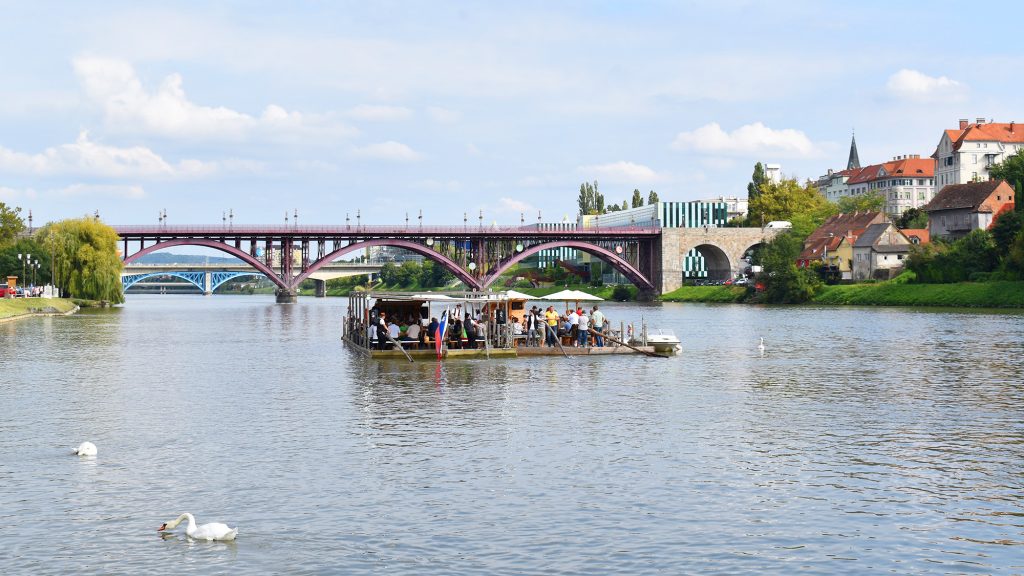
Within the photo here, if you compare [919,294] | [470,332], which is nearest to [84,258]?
[470,332]

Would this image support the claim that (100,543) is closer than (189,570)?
No

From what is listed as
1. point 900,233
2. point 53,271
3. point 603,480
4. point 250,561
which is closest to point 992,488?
point 603,480

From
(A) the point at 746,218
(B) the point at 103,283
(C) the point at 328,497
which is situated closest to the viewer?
(C) the point at 328,497

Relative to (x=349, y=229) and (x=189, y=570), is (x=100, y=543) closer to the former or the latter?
(x=189, y=570)

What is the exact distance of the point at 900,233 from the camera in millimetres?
136375

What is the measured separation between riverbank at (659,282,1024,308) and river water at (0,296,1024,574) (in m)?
61.4

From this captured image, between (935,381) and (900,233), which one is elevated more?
(900,233)

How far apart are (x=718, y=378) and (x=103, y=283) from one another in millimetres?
91517

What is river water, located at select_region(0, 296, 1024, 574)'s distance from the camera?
17047 mm

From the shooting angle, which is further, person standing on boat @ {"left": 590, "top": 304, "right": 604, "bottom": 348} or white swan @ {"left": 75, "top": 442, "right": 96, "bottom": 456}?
person standing on boat @ {"left": 590, "top": 304, "right": 604, "bottom": 348}

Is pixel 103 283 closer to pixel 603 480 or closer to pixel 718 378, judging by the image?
pixel 718 378

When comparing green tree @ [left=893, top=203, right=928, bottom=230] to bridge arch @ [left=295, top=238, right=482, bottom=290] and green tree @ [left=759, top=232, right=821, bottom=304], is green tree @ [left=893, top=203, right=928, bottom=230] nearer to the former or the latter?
green tree @ [left=759, top=232, right=821, bottom=304]

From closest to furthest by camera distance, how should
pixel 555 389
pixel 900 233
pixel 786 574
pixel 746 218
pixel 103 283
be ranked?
pixel 786 574 → pixel 555 389 → pixel 103 283 → pixel 900 233 → pixel 746 218

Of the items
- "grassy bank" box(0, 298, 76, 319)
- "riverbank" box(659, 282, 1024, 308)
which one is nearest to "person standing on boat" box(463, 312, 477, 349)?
"grassy bank" box(0, 298, 76, 319)
